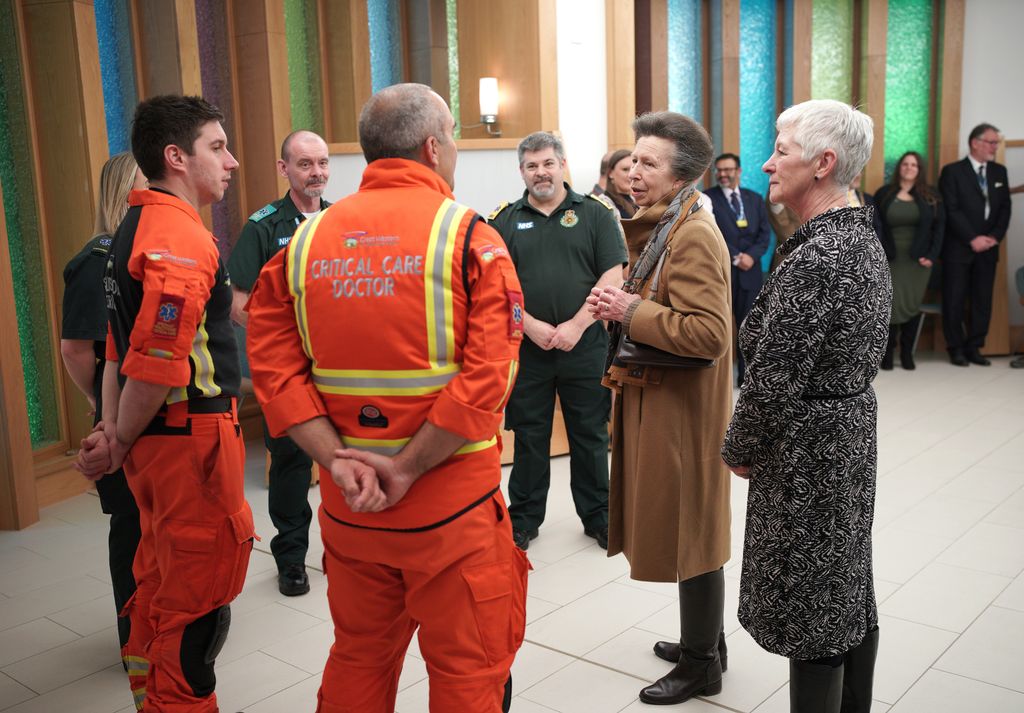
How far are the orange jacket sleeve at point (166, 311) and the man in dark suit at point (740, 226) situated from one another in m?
5.43

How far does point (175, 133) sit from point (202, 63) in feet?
11.4

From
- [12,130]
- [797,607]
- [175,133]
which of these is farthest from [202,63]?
[797,607]

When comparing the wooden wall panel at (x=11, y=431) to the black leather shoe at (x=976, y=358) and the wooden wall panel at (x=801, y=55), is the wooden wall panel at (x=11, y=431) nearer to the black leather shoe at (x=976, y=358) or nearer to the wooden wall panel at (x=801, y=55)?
the wooden wall panel at (x=801, y=55)

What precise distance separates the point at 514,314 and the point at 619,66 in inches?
187

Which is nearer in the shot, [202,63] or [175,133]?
[175,133]

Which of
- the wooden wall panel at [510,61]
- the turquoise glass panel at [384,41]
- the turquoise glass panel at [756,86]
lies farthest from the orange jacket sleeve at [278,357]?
the turquoise glass panel at [756,86]

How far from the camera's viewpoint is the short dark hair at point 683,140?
2.64 meters

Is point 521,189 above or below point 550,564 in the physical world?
above

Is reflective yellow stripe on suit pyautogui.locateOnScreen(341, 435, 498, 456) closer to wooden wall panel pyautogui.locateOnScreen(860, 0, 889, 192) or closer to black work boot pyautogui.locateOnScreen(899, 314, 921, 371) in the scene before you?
black work boot pyautogui.locateOnScreen(899, 314, 921, 371)

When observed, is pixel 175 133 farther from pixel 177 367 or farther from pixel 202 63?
pixel 202 63

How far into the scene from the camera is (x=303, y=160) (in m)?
3.68

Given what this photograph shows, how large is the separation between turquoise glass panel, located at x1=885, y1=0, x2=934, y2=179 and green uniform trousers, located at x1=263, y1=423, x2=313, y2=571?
6670 mm

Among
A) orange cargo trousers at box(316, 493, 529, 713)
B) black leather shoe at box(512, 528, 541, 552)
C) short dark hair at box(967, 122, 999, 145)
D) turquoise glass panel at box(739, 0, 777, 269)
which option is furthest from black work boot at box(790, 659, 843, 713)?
short dark hair at box(967, 122, 999, 145)

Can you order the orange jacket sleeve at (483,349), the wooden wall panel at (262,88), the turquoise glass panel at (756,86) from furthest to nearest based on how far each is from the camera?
the turquoise glass panel at (756,86) → the wooden wall panel at (262,88) → the orange jacket sleeve at (483,349)
